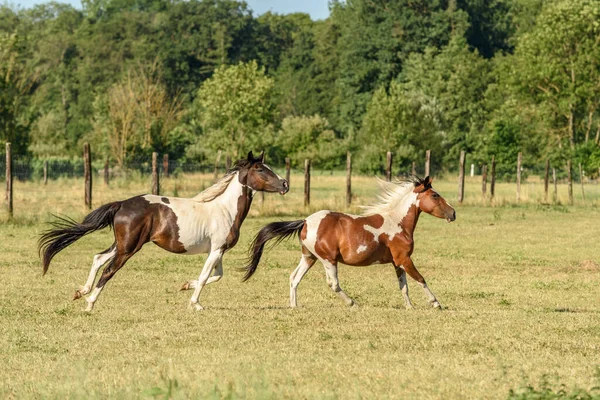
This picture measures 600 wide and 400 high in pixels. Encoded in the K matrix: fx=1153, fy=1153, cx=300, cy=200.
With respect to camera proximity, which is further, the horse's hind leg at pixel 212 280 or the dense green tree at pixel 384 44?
the dense green tree at pixel 384 44

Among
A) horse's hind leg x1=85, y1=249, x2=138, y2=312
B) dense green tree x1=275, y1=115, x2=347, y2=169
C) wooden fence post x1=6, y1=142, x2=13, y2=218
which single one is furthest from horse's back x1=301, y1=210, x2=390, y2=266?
dense green tree x1=275, y1=115, x2=347, y2=169

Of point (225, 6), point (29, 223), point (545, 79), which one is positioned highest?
point (225, 6)

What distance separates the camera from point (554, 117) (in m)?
77.6

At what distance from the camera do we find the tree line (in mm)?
69375

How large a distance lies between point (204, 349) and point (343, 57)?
100m

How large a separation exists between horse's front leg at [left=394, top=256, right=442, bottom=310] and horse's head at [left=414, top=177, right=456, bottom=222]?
36.1 inches

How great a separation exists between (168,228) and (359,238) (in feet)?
8.13

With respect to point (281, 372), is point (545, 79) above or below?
above

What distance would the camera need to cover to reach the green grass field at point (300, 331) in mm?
9695

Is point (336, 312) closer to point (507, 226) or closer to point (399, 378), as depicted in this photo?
point (399, 378)

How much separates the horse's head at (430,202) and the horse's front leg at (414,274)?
0.92m

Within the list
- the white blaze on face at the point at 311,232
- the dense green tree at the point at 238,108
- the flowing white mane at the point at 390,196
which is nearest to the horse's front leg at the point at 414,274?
the flowing white mane at the point at 390,196

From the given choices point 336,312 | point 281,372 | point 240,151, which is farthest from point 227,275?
point 240,151

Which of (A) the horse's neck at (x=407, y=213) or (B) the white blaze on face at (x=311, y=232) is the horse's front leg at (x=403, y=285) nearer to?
(A) the horse's neck at (x=407, y=213)
